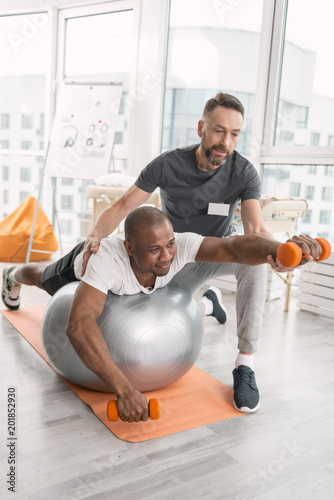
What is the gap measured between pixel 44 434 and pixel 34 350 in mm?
714

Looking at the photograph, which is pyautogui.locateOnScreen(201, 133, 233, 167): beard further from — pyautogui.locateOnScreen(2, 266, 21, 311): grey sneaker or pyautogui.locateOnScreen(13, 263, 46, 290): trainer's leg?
pyautogui.locateOnScreen(2, 266, 21, 311): grey sneaker

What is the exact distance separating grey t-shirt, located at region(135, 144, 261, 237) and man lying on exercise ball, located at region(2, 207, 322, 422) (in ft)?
1.23

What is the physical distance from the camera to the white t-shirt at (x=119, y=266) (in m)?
1.55

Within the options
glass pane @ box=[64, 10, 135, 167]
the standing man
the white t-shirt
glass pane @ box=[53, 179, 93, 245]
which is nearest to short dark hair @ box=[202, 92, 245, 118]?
the standing man

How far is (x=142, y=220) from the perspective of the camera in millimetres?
1555

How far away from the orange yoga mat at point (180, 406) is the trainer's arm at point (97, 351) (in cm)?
14

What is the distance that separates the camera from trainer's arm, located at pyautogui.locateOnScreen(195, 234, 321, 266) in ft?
4.52

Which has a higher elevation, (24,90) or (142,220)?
(24,90)

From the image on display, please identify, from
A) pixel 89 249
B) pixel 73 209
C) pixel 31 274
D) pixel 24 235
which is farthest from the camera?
pixel 73 209

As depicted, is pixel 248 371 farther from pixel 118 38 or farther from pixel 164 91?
pixel 118 38

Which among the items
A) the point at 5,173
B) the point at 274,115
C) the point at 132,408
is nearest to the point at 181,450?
the point at 132,408

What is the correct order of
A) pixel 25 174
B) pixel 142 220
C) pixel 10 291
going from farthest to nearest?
pixel 25 174, pixel 10 291, pixel 142 220

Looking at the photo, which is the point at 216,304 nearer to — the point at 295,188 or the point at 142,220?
the point at 142,220

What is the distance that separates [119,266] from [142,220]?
0.18 m
